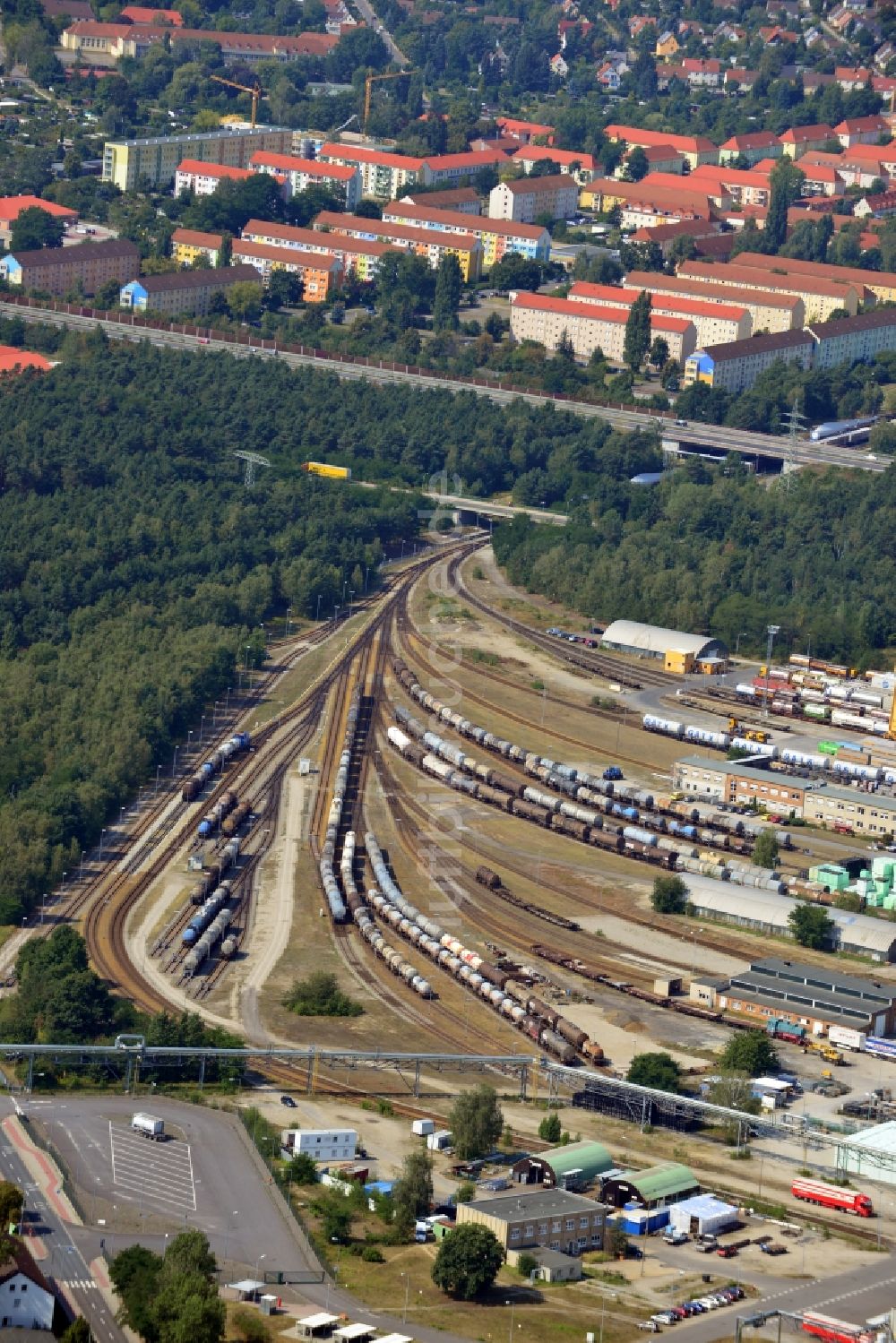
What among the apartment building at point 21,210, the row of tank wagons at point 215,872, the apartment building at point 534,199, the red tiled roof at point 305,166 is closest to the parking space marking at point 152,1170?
the row of tank wagons at point 215,872

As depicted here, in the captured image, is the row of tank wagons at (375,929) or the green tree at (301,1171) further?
the row of tank wagons at (375,929)

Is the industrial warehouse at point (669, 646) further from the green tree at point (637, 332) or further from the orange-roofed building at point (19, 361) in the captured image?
the green tree at point (637, 332)

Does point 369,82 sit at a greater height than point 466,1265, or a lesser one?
greater

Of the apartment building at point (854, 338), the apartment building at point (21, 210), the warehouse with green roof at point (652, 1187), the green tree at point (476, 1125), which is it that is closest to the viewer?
the warehouse with green roof at point (652, 1187)

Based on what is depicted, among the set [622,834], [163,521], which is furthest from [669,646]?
[163,521]

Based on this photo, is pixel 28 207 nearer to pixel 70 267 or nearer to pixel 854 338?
pixel 70 267

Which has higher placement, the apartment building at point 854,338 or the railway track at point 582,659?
the apartment building at point 854,338

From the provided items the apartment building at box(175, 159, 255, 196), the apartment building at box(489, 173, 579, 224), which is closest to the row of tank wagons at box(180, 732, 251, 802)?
the apartment building at box(175, 159, 255, 196)
